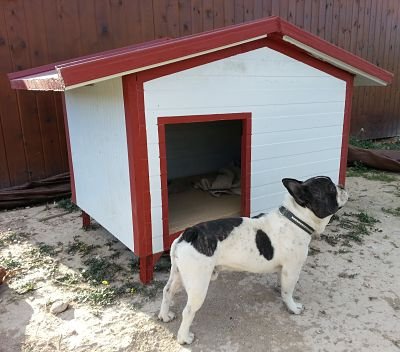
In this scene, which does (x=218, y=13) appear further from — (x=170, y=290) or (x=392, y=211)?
(x=170, y=290)

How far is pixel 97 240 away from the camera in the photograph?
159 inches

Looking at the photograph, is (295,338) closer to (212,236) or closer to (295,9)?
(212,236)

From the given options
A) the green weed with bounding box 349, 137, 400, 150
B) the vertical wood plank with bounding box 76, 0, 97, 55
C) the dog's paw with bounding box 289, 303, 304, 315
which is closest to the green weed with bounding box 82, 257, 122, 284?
Result: the dog's paw with bounding box 289, 303, 304, 315

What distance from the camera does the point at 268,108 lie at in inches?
141

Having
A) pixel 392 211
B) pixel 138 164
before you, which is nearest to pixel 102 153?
pixel 138 164

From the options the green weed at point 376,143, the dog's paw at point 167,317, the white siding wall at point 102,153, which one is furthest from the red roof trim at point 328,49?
the green weed at point 376,143

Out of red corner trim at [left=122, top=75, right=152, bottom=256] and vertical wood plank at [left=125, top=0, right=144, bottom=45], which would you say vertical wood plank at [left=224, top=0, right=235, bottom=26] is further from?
red corner trim at [left=122, top=75, right=152, bottom=256]

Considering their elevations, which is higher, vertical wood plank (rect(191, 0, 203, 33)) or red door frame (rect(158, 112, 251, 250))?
vertical wood plank (rect(191, 0, 203, 33))

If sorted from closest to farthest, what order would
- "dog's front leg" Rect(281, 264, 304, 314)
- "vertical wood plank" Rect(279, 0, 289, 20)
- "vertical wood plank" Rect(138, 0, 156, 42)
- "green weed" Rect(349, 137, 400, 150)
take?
"dog's front leg" Rect(281, 264, 304, 314)
"vertical wood plank" Rect(138, 0, 156, 42)
"vertical wood plank" Rect(279, 0, 289, 20)
"green weed" Rect(349, 137, 400, 150)

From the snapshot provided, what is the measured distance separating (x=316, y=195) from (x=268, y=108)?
1.34m

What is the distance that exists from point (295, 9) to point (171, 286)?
22.6ft

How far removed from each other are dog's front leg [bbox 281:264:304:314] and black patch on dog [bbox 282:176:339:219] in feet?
1.39

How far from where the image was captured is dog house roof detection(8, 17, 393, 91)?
2328 mm

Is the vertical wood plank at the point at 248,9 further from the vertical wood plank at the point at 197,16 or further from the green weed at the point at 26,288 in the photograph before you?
the green weed at the point at 26,288
